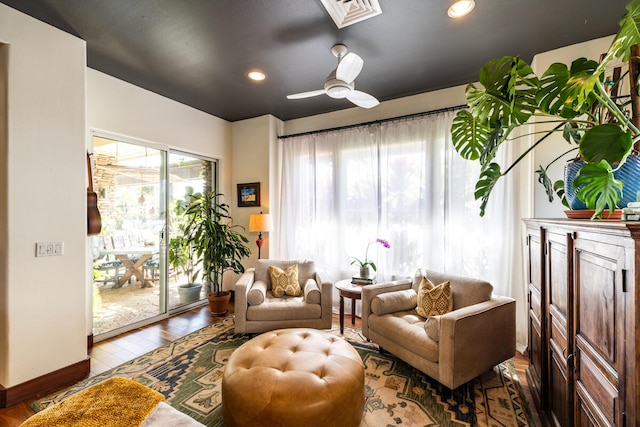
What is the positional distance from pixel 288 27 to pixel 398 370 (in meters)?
2.94

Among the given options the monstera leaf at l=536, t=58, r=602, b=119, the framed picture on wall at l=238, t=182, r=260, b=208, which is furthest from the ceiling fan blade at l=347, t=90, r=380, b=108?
the framed picture on wall at l=238, t=182, r=260, b=208

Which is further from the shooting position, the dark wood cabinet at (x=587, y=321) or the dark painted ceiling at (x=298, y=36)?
the dark painted ceiling at (x=298, y=36)

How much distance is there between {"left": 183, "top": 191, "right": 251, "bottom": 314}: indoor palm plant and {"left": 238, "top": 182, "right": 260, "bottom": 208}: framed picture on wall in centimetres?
37

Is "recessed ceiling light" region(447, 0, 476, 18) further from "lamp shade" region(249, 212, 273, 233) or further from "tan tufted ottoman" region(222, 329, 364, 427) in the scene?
"lamp shade" region(249, 212, 273, 233)

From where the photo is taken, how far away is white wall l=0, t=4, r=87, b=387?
77.0 inches

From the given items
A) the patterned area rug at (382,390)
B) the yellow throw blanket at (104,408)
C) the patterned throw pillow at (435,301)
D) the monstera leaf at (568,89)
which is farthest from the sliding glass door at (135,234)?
the monstera leaf at (568,89)

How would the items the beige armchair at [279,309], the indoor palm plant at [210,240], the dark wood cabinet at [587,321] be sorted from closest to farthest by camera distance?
the dark wood cabinet at [587,321] → the beige armchair at [279,309] → the indoor palm plant at [210,240]

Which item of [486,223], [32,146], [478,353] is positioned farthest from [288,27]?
[478,353]

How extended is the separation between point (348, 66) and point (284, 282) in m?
2.25

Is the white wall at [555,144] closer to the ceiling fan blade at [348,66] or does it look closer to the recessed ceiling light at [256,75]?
the ceiling fan blade at [348,66]

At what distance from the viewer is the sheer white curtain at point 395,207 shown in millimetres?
2928

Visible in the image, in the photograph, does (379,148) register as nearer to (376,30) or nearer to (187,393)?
(376,30)

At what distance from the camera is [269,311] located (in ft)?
9.06

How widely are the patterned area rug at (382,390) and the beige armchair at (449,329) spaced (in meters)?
0.18
